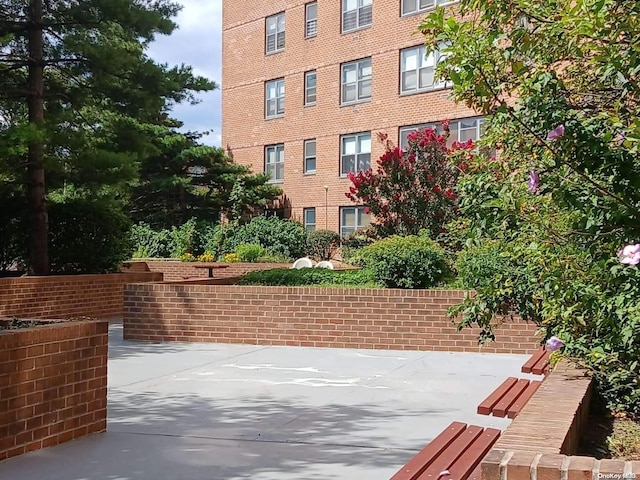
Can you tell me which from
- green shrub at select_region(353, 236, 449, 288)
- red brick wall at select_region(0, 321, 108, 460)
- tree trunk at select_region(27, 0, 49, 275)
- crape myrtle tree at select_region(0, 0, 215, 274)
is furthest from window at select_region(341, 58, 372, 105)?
red brick wall at select_region(0, 321, 108, 460)

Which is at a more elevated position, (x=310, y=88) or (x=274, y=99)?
(x=310, y=88)

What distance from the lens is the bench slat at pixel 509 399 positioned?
17.6 ft

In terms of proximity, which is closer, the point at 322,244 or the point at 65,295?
the point at 65,295

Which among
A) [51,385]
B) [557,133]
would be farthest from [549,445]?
[51,385]

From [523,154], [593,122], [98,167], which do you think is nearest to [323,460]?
[523,154]

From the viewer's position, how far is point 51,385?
211 inches

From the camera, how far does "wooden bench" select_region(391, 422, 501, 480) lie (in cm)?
394

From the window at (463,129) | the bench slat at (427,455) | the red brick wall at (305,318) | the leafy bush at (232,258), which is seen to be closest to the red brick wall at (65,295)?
the red brick wall at (305,318)

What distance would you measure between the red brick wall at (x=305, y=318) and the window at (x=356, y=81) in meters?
15.4

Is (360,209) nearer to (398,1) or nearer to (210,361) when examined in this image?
(398,1)

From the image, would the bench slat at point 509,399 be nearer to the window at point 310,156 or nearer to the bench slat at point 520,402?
the bench slat at point 520,402

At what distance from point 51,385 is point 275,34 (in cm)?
2564

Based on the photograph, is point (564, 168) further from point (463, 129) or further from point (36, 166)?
point (463, 129)

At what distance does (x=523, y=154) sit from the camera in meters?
5.15
